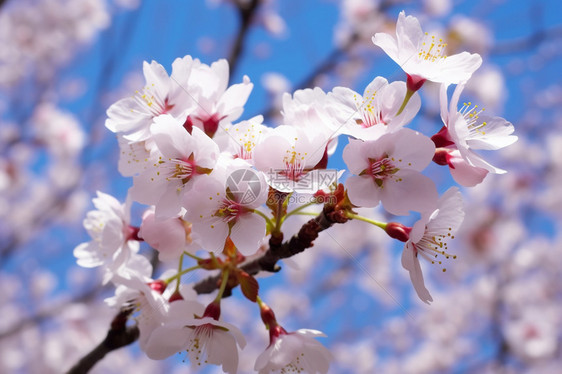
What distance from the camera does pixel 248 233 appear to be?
3.57 feet

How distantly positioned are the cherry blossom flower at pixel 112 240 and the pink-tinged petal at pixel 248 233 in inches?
15.7

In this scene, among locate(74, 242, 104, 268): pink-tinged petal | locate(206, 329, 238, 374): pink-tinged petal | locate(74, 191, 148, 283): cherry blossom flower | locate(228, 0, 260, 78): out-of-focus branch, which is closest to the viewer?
locate(206, 329, 238, 374): pink-tinged petal

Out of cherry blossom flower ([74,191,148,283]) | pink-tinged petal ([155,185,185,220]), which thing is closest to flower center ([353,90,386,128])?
pink-tinged petal ([155,185,185,220])

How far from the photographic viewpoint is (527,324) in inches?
224

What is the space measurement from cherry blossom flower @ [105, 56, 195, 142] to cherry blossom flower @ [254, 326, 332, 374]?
641 millimetres

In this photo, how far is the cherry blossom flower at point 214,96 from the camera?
1249mm

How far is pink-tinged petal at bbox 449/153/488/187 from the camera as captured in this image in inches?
41.3

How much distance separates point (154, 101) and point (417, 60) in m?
0.69

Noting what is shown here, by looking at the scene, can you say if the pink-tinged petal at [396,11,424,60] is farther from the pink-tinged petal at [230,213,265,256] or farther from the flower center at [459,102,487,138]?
the pink-tinged petal at [230,213,265,256]

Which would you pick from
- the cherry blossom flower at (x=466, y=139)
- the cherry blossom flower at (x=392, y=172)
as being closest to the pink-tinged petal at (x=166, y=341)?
the cherry blossom flower at (x=392, y=172)

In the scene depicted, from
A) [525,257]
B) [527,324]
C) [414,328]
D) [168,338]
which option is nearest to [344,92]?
[168,338]

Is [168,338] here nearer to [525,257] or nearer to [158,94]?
[158,94]

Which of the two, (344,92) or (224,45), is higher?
(344,92)

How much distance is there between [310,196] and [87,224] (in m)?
0.83
